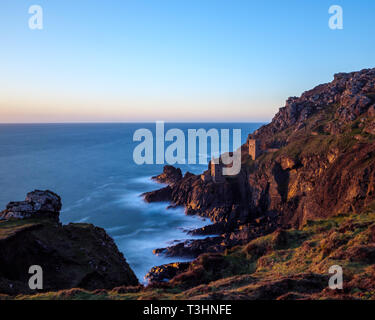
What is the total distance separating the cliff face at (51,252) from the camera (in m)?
20.4

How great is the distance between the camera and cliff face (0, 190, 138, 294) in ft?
66.8

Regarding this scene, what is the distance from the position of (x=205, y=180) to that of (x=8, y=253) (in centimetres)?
5510

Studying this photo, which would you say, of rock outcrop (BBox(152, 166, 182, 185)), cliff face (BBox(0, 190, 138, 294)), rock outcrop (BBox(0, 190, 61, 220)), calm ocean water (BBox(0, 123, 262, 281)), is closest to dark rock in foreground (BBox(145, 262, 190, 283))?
calm ocean water (BBox(0, 123, 262, 281))

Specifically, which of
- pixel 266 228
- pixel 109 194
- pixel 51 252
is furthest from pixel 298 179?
pixel 109 194

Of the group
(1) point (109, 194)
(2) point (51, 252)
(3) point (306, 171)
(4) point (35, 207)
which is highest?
(3) point (306, 171)

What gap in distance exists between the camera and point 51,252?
2284cm

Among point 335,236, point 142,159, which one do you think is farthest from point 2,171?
point 335,236

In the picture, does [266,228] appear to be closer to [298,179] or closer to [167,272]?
[298,179]

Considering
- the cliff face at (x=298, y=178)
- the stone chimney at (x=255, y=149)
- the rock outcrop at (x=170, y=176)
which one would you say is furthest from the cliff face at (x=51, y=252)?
the rock outcrop at (x=170, y=176)

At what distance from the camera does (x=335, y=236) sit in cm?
2405

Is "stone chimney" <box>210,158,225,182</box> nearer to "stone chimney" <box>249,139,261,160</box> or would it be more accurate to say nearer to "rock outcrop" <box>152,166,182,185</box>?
"stone chimney" <box>249,139,261,160</box>

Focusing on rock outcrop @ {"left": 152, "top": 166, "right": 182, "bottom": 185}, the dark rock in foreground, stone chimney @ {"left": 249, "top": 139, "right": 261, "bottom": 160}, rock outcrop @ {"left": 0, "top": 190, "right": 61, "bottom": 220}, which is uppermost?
stone chimney @ {"left": 249, "top": 139, "right": 261, "bottom": 160}

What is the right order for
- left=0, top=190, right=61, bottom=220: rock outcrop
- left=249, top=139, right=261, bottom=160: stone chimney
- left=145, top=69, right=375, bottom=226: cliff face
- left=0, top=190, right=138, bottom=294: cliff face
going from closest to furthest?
left=0, top=190, right=138, bottom=294: cliff face
left=0, top=190, right=61, bottom=220: rock outcrop
left=145, top=69, right=375, bottom=226: cliff face
left=249, top=139, right=261, bottom=160: stone chimney

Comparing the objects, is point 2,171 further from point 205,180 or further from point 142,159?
A: point 205,180
